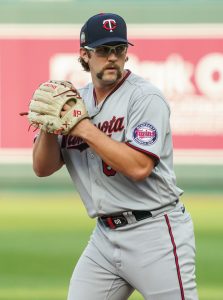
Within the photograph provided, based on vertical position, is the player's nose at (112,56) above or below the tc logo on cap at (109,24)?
below

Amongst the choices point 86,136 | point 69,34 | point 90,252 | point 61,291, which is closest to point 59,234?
point 61,291

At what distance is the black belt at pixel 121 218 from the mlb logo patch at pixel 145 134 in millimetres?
296

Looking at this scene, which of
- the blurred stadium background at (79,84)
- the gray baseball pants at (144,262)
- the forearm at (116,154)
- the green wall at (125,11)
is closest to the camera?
the forearm at (116,154)

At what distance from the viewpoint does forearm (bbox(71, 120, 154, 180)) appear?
3.33 meters

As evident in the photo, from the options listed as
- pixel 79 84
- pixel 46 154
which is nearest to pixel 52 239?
pixel 79 84

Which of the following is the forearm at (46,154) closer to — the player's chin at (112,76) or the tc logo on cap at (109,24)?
the player's chin at (112,76)

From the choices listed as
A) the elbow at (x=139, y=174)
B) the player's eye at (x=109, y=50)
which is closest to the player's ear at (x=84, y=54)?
the player's eye at (x=109, y=50)

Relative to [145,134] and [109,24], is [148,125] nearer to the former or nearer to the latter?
[145,134]

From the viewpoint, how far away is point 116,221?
11.7 feet

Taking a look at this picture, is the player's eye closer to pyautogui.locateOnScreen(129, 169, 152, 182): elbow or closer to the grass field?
pyautogui.locateOnScreen(129, 169, 152, 182): elbow

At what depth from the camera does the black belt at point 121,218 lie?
354 cm

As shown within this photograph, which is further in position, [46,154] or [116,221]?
[46,154]

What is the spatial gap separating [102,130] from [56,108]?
0.75ft

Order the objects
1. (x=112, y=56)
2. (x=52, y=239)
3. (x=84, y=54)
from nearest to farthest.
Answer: (x=112, y=56), (x=84, y=54), (x=52, y=239)
